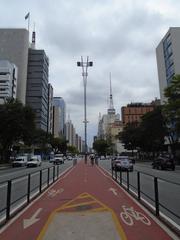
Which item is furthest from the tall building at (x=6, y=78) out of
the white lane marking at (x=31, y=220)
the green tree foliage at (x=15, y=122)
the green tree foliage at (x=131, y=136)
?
the white lane marking at (x=31, y=220)

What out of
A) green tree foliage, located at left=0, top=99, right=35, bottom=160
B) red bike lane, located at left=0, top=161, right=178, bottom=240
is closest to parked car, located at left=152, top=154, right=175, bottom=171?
green tree foliage, located at left=0, top=99, right=35, bottom=160

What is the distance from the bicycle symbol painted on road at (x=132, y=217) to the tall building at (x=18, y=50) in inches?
4809

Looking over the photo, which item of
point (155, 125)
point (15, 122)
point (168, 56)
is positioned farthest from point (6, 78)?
point (155, 125)

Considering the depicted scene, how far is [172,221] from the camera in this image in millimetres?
7668

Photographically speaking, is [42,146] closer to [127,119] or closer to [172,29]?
[172,29]

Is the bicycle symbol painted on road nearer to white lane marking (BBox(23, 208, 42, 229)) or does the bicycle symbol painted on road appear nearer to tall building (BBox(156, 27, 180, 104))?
white lane marking (BBox(23, 208, 42, 229))

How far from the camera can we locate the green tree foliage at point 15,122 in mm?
48375

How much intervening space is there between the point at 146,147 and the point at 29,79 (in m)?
74.0

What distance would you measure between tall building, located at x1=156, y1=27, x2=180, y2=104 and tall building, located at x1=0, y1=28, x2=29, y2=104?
6301 centimetres

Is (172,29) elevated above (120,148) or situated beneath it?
elevated above

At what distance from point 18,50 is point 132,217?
12726 centimetres

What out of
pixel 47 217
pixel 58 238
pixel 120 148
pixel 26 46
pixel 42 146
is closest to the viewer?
pixel 58 238

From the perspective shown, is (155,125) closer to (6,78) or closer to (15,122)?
(15,122)

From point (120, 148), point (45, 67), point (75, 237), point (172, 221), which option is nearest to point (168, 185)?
point (172, 221)
